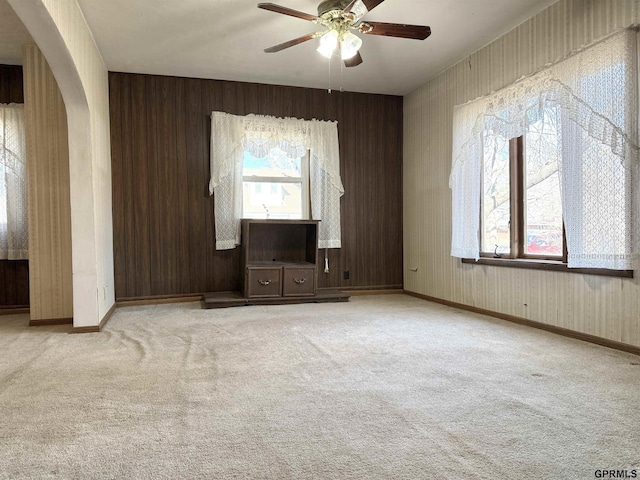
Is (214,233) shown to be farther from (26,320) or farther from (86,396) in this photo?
(86,396)

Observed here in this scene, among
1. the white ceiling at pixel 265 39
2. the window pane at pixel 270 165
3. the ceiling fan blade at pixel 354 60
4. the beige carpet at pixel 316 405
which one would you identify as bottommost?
the beige carpet at pixel 316 405

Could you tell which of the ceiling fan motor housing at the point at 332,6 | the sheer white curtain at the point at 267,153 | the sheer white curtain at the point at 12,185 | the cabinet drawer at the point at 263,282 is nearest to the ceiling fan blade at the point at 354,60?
the ceiling fan motor housing at the point at 332,6

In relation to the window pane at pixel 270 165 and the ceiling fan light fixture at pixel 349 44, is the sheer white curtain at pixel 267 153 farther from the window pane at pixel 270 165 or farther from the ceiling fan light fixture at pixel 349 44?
the ceiling fan light fixture at pixel 349 44

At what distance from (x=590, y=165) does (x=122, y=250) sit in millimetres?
4473

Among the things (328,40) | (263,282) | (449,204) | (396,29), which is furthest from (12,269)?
(449,204)

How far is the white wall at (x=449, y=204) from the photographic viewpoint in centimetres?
282

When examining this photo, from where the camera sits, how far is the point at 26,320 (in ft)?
13.0

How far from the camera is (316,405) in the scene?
1879 mm

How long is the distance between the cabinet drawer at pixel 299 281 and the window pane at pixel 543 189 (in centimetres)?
224

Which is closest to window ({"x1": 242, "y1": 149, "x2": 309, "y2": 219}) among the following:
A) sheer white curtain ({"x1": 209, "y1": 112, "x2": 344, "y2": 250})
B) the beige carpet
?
sheer white curtain ({"x1": 209, "y1": 112, "x2": 344, "y2": 250})

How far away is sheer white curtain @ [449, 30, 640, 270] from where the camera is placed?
2643 mm

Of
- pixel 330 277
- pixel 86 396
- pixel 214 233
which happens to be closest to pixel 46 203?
pixel 214 233

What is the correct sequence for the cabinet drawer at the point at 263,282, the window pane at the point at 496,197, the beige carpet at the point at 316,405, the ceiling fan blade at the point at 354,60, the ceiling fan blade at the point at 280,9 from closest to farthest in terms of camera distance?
the beige carpet at the point at 316,405, the ceiling fan blade at the point at 280,9, the ceiling fan blade at the point at 354,60, the window pane at the point at 496,197, the cabinet drawer at the point at 263,282

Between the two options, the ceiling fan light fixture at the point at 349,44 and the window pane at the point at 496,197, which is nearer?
the ceiling fan light fixture at the point at 349,44
